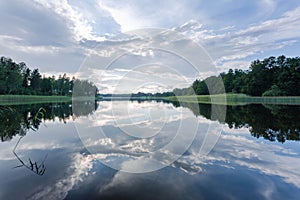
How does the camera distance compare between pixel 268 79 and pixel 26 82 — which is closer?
pixel 268 79

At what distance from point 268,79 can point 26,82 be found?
6488cm

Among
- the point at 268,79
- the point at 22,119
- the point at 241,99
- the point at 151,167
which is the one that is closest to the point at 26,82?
the point at 22,119

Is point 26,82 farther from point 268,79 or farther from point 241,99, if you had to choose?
point 268,79

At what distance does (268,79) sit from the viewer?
4681cm

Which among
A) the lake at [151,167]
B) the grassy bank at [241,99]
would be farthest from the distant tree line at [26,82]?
the grassy bank at [241,99]

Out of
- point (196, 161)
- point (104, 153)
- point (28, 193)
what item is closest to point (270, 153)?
point (196, 161)

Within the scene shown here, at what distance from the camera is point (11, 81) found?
134 ft

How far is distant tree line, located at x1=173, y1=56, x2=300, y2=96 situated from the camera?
3991cm

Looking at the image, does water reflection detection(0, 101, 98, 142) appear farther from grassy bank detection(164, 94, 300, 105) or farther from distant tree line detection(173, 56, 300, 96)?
distant tree line detection(173, 56, 300, 96)

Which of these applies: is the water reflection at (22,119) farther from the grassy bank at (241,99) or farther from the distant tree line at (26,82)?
the grassy bank at (241,99)

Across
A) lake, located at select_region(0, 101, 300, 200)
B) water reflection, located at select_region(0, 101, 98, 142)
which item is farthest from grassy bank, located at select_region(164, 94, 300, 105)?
lake, located at select_region(0, 101, 300, 200)

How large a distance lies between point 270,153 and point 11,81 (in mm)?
49782

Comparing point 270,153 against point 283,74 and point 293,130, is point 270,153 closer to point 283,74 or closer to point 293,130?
point 293,130

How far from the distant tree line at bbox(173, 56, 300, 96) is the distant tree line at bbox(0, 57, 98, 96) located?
131 feet
